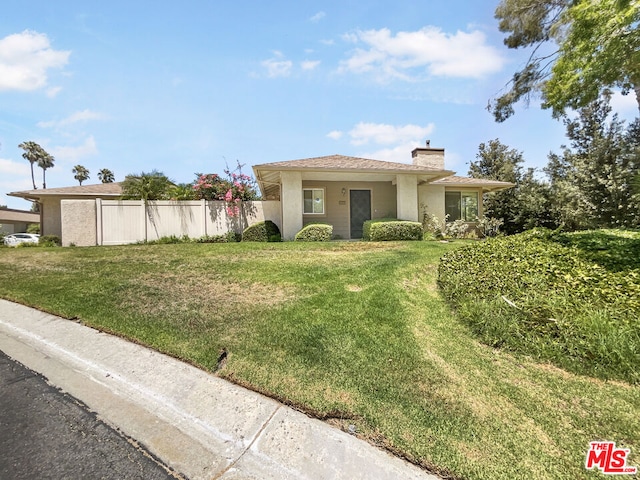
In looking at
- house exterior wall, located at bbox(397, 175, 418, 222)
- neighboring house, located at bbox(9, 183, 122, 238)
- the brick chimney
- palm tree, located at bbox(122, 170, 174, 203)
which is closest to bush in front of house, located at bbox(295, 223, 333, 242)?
house exterior wall, located at bbox(397, 175, 418, 222)

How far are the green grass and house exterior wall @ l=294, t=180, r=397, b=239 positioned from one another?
7627 millimetres

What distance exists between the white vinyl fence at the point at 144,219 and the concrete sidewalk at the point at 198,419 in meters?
9.60

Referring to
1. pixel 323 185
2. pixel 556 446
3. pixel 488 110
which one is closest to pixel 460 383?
pixel 556 446

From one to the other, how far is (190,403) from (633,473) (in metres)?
3.48

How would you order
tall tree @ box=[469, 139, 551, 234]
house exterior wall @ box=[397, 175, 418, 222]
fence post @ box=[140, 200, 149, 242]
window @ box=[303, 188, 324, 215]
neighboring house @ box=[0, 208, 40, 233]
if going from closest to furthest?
fence post @ box=[140, 200, 149, 242] → house exterior wall @ box=[397, 175, 418, 222] → window @ box=[303, 188, 324, 215] → tall tree @ box=[469, 139, 551, 234] → neighboring house @ box=[0, 208, 40, 233]

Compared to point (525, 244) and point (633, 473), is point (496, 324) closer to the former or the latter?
point (633, 473)

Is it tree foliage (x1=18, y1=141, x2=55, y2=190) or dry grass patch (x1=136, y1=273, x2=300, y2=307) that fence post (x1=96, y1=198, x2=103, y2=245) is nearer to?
dry grass patch (x1=136, y1=273, x2=300, y2=307)

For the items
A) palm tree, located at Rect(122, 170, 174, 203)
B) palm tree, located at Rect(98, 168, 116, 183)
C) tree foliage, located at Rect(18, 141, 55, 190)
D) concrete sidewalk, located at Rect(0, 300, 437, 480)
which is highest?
tree foliage, located at Rect(18, 141, 55, 190)

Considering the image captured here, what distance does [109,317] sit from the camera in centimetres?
485

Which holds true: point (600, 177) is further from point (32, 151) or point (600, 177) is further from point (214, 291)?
point (32, 151)

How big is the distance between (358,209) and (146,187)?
9.31 meters

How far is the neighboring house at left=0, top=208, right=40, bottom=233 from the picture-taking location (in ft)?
105

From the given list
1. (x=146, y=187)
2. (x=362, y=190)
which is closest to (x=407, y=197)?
(x=362, y=190)

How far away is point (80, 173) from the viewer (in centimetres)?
5800
